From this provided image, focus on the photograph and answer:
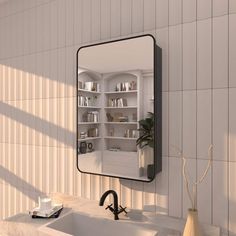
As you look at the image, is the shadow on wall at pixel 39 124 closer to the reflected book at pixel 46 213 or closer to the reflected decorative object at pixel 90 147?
the reflected decorative object at pixel 90 147

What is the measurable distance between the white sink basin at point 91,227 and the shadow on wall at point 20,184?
0.56 m

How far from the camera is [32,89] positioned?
6.98 feet

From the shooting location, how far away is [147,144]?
1531mm

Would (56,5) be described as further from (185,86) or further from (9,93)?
(185,86)

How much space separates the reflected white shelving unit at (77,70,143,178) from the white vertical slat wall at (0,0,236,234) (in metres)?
0.13

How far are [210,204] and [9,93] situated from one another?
186 centimetres

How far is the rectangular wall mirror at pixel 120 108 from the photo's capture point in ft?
4.96

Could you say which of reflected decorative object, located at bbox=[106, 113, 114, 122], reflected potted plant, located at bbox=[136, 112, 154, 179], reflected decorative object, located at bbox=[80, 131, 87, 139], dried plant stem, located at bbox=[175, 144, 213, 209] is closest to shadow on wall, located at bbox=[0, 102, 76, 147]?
reflected decorative object, located at bbox=[80, 131, 87, 139]

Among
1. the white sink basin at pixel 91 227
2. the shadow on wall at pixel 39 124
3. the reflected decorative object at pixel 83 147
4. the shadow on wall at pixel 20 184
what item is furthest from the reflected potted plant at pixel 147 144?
the shadow on wall at pixel 20 184

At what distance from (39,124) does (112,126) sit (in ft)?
2.39

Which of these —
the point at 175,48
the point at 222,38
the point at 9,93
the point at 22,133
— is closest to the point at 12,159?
the point at 22,133

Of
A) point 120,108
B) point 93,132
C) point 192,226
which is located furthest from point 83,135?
point 192,226

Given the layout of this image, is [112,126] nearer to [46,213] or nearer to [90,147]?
[90,147]

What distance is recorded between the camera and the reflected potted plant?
4.94 feet
